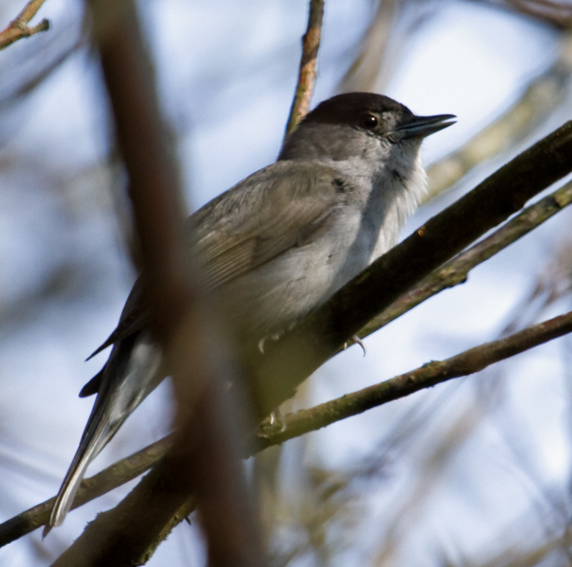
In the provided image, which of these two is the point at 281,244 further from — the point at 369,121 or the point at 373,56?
the point at 373,56

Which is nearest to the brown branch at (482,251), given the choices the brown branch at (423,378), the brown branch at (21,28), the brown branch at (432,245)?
the brown branch at (423,378)

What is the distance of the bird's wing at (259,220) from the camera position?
15.7ft

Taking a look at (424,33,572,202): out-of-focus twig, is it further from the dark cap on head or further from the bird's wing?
the bird's wing

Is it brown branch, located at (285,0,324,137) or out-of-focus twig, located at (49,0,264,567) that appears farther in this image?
brown branch, located at (285,0,324,137)

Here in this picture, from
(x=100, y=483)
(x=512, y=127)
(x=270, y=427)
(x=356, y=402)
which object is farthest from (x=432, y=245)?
(x=512, y=127)

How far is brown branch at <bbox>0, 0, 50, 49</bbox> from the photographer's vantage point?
3168 mm

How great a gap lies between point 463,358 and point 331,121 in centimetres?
344

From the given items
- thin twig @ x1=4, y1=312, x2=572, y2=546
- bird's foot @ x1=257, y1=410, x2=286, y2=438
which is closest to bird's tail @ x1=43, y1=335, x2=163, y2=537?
thin twig @ x1=4, y1=312, x2=572, y2=546

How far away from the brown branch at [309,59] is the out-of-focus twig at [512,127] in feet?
3.68

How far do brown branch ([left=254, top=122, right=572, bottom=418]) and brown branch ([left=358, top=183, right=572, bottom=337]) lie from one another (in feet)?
Answer: 3.75

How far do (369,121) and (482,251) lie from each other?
2.03m

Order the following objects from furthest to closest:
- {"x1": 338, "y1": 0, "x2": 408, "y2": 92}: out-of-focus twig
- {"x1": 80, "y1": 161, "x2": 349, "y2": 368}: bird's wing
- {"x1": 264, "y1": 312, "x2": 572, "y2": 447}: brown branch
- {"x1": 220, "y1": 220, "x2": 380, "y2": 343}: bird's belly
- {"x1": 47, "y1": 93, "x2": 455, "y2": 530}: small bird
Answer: {"x1": 338, "y1": 0, "x2": 408, "y2": 92}: out-of-focus twig
{"x1": 80, "y1": 161, "x2": 349, "y2": 368}: bird's wing
{"x1": 220, "y1": 220, "x2": 380, "y2": 343}: bird's belly
{"x1": 47, "y1": 93, "x2": 455, "y2": 530}: small bird
{"x1": 264, "y1": 312, "x2": 572, "y2": 447}: brown branch

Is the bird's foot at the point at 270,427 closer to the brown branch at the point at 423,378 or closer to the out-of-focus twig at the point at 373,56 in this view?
the brown branch at the point at 423,378

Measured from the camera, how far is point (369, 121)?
235 inches
